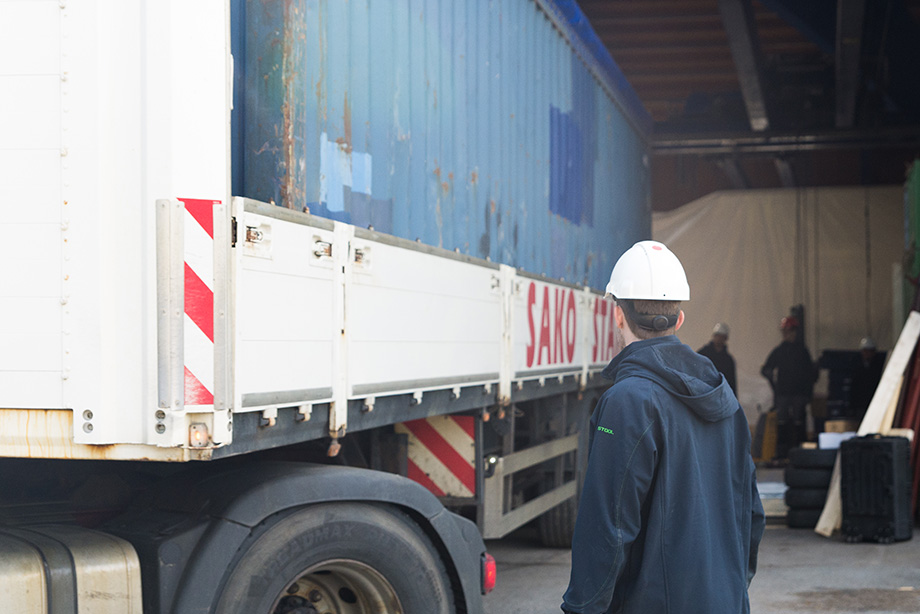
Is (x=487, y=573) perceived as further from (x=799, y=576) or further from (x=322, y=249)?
(x=799, y=576)

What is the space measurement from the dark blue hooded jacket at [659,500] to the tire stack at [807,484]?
6.93m

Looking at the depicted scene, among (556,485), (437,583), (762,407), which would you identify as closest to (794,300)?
(762,407)

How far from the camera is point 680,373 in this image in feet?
8.67

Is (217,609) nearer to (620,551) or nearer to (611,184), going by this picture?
(620,551)

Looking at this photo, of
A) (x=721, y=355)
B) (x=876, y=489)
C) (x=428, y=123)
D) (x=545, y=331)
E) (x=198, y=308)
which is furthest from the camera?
(x=721, y=355)

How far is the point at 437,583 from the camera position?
12.1 ft

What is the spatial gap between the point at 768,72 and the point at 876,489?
8.22 meters

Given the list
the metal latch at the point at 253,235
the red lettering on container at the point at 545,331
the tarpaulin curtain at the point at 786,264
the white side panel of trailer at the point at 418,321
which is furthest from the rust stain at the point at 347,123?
the tarpaulin curtain at the point at 786,264

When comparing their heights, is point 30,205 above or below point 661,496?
above

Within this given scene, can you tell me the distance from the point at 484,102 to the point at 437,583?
2773 mm

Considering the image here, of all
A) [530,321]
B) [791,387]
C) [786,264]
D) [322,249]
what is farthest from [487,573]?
→ [786,264]

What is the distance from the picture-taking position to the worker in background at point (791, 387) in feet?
48.8

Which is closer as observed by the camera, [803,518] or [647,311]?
[647,311]

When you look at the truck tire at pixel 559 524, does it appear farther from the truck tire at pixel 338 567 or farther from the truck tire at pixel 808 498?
the truck tire at pixel 338 567
